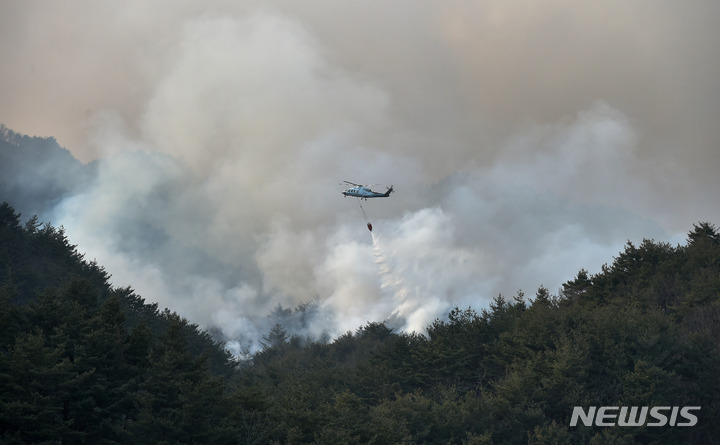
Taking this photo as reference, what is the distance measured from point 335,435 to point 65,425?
1840cm

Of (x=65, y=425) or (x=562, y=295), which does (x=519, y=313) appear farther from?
(x=65, y=425)

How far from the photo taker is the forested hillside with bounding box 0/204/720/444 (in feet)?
170

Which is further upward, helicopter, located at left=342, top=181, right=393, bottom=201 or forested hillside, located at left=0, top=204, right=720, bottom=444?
helicopter, located at left=342, top=181, right=393, bottom=201

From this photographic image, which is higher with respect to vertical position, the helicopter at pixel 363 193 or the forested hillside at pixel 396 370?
the helicopter at pixel 363 193

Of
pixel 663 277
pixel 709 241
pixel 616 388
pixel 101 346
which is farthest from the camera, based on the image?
pixel 709 241

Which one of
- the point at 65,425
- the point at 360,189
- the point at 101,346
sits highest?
the point at 360,189

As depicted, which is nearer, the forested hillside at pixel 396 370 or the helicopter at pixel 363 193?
the forested hillside at pixel 396 370

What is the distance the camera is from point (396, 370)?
94375 millimetres

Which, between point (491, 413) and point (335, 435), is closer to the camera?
point (335, 435)

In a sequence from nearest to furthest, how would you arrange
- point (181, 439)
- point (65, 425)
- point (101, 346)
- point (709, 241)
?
point (65, 425)
point (181, 439)
point (101, 346)
point (709, 241)

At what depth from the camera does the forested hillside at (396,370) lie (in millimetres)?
51688

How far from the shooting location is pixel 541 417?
6862 cm

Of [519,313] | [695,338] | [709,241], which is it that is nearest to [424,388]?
[519,313]

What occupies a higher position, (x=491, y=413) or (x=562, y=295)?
(x=562, y=295)
